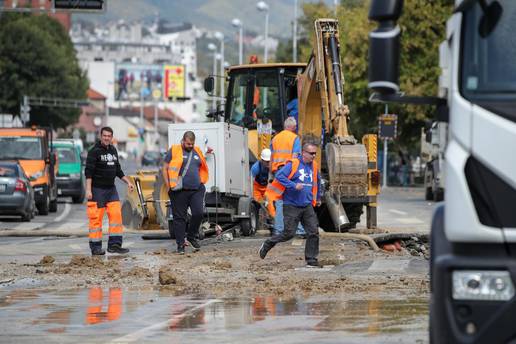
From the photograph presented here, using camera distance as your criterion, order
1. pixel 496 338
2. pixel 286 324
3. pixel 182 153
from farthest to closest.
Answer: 1. pixel 182 153
2. pixel 286 324
3. pixel 496 338

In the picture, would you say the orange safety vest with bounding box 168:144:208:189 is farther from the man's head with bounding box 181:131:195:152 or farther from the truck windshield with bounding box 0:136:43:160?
the truck windshield with bounding box 0:136:43:160

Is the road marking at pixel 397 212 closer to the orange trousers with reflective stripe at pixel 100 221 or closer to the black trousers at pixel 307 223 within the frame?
the orange trousers with reflective stripe at pixel 100 221

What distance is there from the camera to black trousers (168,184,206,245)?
68.7ft

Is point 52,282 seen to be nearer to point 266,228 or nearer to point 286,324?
point 286,324

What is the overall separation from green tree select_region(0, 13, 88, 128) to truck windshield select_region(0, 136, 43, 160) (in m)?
56.6

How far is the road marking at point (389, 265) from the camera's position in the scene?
17406 millimetres

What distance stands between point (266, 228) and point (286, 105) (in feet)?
7.46

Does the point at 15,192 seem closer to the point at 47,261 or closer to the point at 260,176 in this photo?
the point at 260,176

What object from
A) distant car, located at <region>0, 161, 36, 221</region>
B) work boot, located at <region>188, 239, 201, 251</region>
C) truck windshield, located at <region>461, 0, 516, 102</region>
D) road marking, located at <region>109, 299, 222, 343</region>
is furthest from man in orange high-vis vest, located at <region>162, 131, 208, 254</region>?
distant car, located at <region>0, 161, 36, 221</region>

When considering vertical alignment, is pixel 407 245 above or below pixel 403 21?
below

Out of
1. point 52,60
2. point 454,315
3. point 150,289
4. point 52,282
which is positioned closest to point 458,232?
point 454,315

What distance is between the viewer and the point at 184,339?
10945mm

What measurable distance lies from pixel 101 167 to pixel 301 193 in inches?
161

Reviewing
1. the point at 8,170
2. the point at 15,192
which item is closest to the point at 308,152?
the point at 15,192
